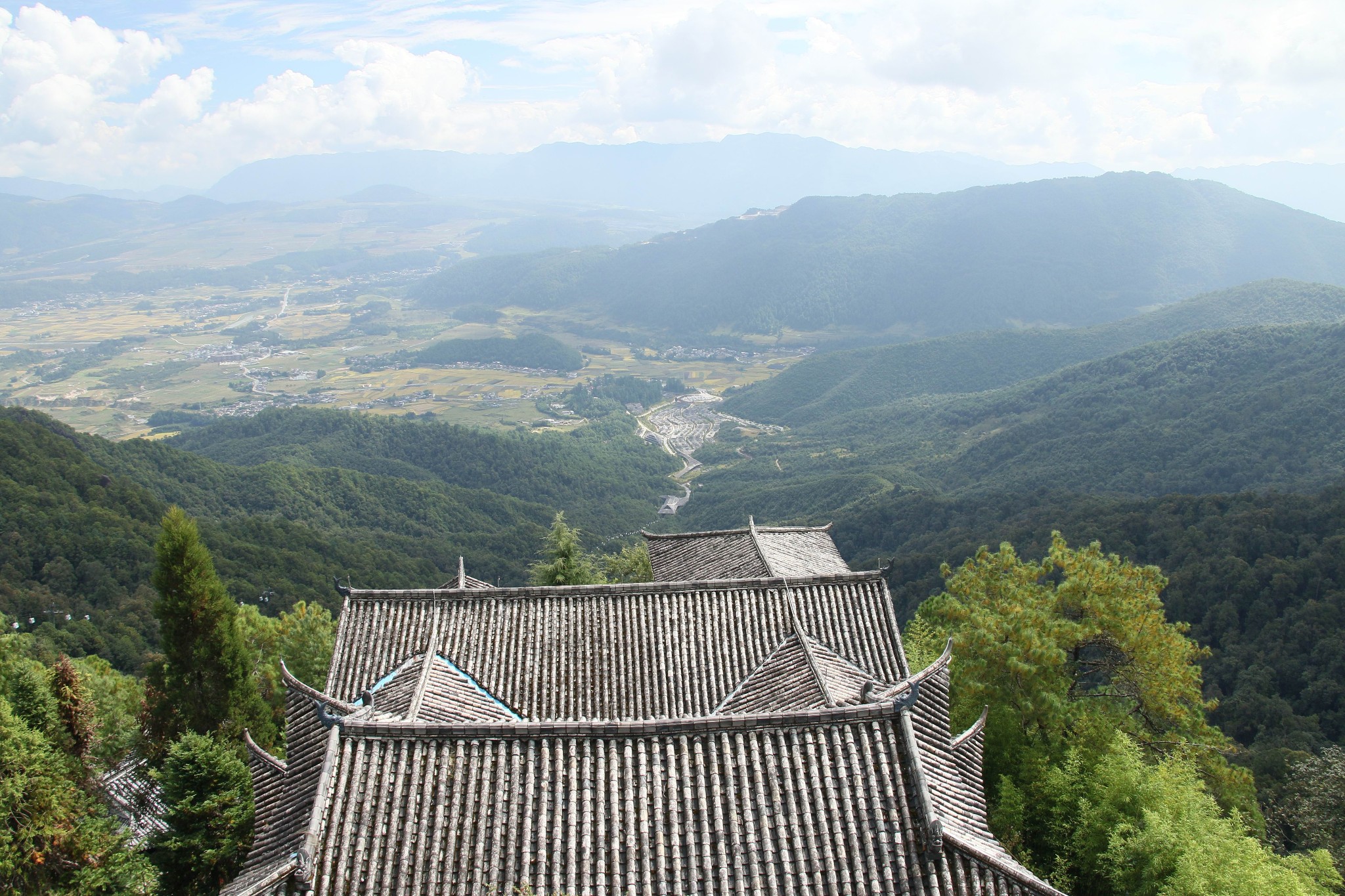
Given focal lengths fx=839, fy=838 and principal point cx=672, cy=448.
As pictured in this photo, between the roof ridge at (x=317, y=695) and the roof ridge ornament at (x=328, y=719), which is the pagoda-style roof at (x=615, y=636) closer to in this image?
the roof ridge at (x=317, y=695)

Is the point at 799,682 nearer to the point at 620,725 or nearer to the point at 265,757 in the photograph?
the point at 620,725

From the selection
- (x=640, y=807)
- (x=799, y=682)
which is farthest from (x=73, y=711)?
(x=799, y=682)

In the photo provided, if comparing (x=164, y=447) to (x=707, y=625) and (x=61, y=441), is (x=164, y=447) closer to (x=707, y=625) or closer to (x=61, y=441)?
(x=61, y=441)

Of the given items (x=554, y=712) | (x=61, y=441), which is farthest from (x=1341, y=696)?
(x=61, y=441)

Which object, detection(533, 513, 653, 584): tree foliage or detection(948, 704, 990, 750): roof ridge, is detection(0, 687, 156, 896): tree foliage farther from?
detection(533, 513, 653, 584): tree foliage

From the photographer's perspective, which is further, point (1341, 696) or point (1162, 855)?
point (1341, 696)

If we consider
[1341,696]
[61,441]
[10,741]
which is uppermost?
[10,741]
